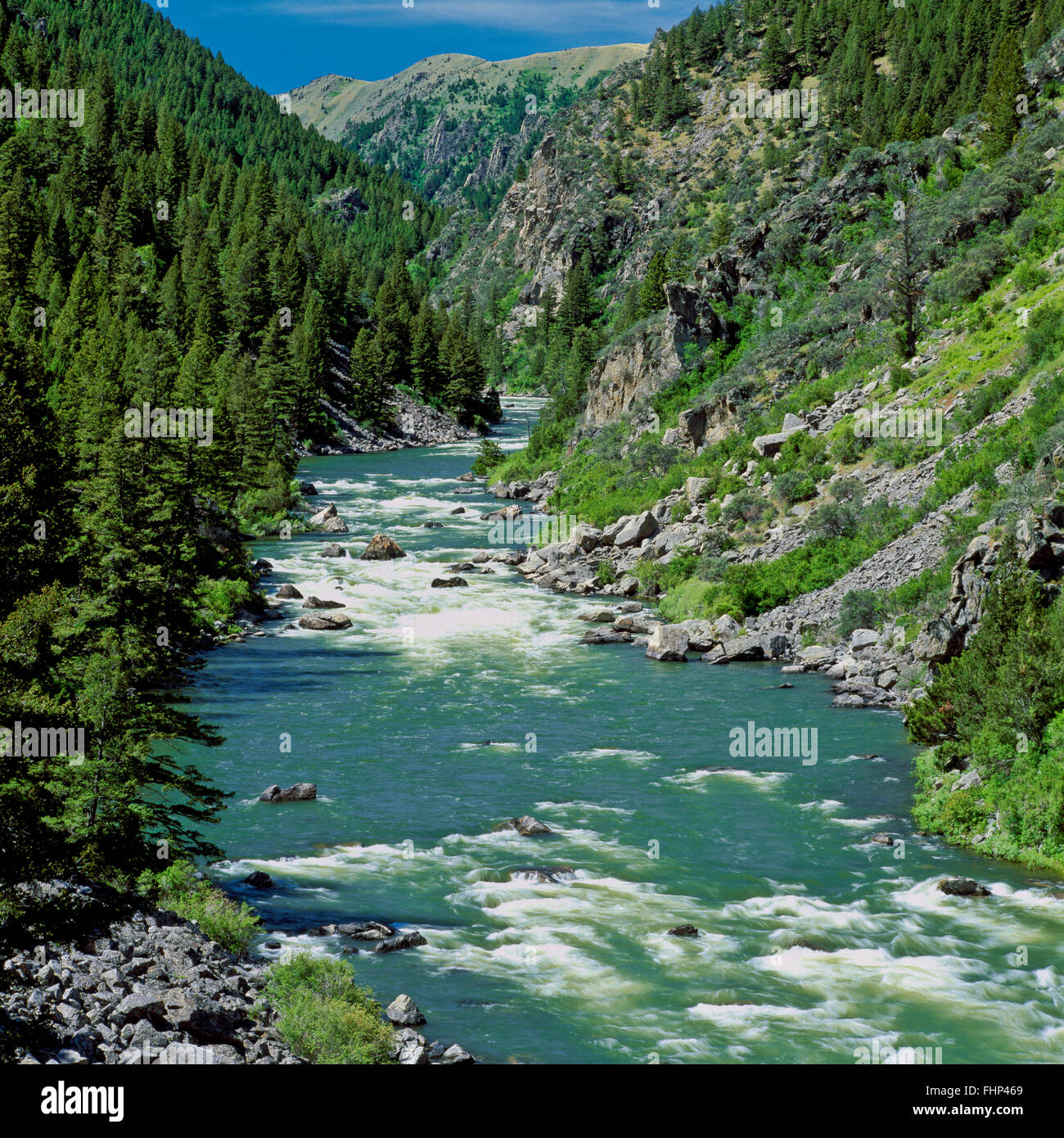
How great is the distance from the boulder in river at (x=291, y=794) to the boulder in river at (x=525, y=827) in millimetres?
4968

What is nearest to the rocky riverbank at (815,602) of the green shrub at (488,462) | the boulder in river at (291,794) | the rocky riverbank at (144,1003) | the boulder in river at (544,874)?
the boulder in river at (544,874)

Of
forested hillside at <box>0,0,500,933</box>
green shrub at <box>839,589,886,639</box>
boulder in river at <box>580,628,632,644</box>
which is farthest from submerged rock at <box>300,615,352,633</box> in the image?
green shrub at <box>839,589,886,639</box>

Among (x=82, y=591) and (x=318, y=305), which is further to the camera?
(x=318, y=305)

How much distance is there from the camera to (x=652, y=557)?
52.2m

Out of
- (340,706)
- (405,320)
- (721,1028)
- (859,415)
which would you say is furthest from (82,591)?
(405,320)

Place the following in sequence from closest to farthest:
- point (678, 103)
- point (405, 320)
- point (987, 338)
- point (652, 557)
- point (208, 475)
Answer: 1. point (208, 475)
2. point (987, 338)
3. point (652, 557)
4. point (405, 320)
5. point (678, 103)

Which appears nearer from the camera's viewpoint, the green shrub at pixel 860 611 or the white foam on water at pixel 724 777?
the white foam on water at pixel 724 777

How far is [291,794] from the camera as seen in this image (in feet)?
87.5

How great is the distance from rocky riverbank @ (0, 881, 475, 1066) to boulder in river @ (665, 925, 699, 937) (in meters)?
5.67

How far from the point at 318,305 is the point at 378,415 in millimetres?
15022

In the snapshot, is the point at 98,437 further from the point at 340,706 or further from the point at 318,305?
the point at 318,305

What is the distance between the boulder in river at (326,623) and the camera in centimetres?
4569

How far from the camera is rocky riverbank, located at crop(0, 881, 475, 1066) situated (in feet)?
42.0

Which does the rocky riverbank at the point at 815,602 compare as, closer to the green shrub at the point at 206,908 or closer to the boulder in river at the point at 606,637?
the boulder in river at the point at 606,637
